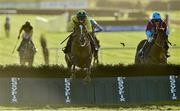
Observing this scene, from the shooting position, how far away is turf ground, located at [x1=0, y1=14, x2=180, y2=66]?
98.1ft

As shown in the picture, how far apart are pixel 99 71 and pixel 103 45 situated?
21.9 m

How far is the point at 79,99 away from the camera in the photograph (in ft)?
54.5

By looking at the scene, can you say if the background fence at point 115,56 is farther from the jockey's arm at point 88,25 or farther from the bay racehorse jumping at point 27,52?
the jockey's arm at point 88,25

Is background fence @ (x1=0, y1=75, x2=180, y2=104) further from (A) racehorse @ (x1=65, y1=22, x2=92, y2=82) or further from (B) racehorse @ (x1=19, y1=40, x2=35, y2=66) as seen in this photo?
(B) racehorse @ (x1=19, y1=40, x2=35, y2=66)

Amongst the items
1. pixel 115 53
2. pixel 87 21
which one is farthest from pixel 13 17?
pixel 87 21

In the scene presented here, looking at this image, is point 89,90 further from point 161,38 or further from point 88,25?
point 161,38

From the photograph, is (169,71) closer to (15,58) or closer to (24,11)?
(15,58)

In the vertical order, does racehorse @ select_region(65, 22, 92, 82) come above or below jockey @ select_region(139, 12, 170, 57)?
below

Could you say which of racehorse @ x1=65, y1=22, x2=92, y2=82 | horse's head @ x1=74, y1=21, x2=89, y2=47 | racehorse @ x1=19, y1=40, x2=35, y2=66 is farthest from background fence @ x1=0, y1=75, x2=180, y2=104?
racehorse @ x1=19, y1=40, x2=35, y2=66

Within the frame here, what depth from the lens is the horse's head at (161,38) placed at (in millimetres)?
17438

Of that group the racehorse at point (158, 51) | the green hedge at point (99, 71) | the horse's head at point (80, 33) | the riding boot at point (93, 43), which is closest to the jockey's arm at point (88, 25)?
the riding boot at point (93, 43)

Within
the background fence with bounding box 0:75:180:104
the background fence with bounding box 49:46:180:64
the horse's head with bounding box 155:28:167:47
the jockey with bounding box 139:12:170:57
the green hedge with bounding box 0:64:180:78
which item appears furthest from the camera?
the background fence with bounding box 49:46:180:64

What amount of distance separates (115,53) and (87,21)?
16571 millimetres

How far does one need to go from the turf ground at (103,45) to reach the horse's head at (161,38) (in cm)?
763
